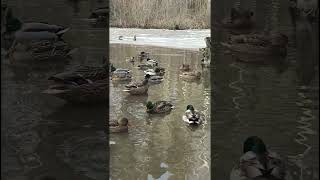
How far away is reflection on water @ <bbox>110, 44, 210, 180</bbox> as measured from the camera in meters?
2.67

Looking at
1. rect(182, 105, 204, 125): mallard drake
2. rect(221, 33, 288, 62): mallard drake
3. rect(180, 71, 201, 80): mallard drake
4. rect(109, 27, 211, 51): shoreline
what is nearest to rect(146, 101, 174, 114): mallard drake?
rect(182, 105, 204, 125): mallard drake

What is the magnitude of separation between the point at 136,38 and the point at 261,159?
29.3 feet

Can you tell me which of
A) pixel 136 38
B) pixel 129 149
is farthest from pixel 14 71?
pixel 136 38

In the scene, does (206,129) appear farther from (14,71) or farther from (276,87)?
(14,71)

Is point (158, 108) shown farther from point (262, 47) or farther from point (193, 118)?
point (262, 47)

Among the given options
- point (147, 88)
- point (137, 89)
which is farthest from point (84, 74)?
point (147, 88)

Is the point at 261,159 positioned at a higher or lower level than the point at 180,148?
higher

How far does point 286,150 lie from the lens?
8.36ft

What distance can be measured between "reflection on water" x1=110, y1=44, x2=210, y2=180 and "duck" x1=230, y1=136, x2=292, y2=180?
0.51 m

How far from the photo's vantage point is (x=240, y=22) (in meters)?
6.04

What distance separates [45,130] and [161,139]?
2.32ft

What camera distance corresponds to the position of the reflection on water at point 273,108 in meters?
2.49

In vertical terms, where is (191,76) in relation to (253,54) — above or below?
below

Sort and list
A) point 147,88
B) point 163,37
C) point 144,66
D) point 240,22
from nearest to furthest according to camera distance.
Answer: point 147,88, point 240,22, point 144,66, point 163,37
